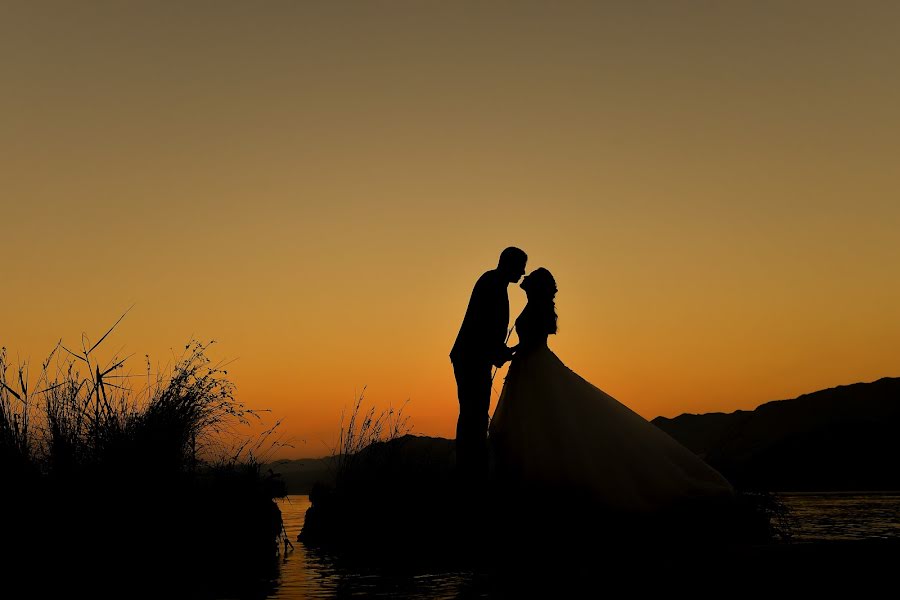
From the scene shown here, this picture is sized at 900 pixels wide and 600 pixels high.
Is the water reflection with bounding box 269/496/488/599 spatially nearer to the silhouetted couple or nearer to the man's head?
the silhouetted couple

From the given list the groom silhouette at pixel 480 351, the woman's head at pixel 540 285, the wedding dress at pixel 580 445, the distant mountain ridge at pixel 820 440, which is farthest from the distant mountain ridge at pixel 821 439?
A: the groom silhouette at pixel 480 351

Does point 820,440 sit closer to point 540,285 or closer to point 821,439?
point 821,439

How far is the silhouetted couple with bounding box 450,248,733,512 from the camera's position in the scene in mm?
8406

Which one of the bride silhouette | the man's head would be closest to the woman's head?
the bride silhouette

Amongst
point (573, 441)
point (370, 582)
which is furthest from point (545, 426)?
point (370, 582)

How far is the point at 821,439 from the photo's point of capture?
48969 mm

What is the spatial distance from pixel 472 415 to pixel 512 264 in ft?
5.40

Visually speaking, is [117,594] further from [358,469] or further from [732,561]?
[358,469]

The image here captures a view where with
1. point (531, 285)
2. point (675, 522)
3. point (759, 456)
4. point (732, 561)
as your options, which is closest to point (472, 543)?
point (675, 522)

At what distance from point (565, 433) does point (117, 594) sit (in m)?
4.31

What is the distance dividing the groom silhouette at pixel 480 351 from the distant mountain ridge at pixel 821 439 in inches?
1182

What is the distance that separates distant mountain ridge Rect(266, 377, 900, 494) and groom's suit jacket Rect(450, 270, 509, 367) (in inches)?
1055

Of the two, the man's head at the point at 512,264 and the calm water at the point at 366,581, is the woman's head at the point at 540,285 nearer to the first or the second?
the man's head at the point at 512,264

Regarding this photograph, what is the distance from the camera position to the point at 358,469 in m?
12.2
